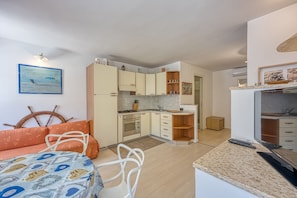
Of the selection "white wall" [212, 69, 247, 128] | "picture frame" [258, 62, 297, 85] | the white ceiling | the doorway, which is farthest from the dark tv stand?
"white wall" [212, 69, 247, 128]

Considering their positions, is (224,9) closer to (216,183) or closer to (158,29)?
(158,29)

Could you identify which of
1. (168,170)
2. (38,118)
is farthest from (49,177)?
(38,118)

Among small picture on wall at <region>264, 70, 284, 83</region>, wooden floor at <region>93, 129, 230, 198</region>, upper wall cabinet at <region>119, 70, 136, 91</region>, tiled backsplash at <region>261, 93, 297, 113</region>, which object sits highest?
upper wall cabinet at <region>119, 70, 136, 91</region>

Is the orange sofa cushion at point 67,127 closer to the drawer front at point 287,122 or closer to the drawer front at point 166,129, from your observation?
the drawer front at point 166,129

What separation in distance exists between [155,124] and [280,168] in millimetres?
3415

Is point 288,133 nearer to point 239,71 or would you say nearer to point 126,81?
point 126,81

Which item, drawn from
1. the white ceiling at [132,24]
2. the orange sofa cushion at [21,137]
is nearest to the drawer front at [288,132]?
the white ceiling at [132,24]

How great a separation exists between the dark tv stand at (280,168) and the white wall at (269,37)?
1.39 m

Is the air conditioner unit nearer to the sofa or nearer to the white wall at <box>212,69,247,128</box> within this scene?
the white wall at <box>212,69,247,128</box>

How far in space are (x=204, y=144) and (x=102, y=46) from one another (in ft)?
11.6

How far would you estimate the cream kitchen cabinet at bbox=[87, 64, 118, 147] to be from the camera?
3.10 m

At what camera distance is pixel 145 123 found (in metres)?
4.11

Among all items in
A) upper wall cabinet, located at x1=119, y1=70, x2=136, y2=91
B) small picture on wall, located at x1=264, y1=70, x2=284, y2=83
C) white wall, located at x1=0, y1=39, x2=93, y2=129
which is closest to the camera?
small picture on wall, located at x1=264, y1=70, x2=284, y2=83

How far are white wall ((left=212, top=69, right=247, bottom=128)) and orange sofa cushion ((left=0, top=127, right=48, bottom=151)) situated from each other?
227 inches
